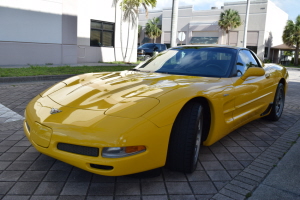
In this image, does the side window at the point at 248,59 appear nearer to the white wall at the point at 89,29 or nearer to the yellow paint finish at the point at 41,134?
the yellow paint finish at the point at 41,134

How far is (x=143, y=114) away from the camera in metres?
2.21

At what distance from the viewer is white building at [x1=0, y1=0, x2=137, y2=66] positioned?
37.9 ft

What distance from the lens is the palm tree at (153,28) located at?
148 ft

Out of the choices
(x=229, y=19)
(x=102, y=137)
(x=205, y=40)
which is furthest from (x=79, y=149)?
(x=205, y=40)

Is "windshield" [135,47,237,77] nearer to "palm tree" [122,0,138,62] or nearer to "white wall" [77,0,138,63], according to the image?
"white wall" [77,0,138,63]

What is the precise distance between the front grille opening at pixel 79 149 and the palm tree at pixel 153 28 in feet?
146

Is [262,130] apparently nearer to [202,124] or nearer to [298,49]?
[202,124]

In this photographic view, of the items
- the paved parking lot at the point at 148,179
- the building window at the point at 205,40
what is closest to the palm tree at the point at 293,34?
the building window at the point at 205,40

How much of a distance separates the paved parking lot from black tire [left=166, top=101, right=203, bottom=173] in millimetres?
169

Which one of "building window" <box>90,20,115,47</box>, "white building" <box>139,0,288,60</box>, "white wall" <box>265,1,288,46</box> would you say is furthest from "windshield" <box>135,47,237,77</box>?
"white wall" <box>265,1,288,46</box>

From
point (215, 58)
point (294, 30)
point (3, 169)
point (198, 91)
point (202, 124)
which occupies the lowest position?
point (3, 169)

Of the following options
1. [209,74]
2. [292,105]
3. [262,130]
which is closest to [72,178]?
[209,74]

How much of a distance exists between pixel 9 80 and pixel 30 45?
5.24m

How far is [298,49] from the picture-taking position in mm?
37344
